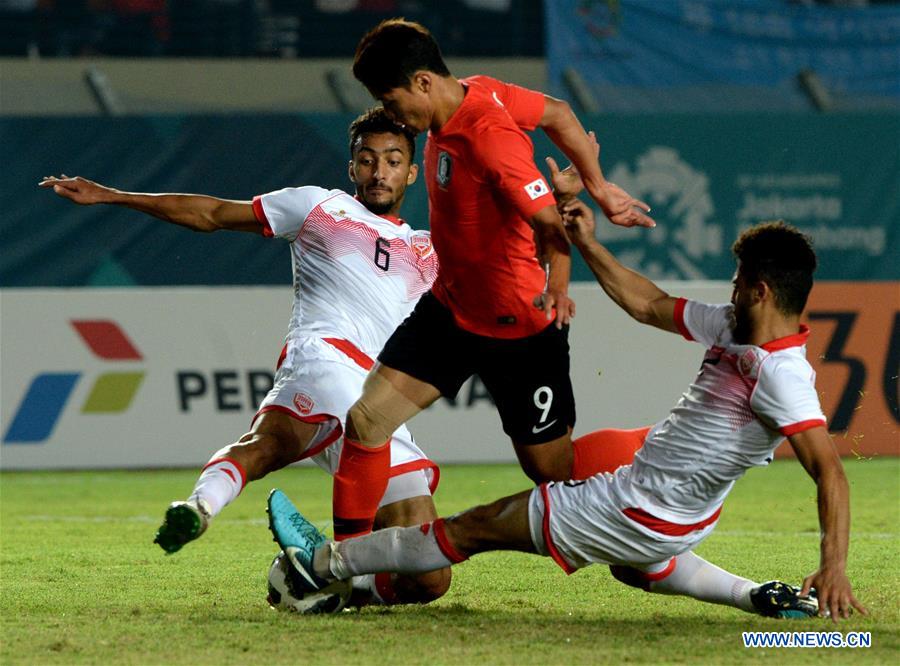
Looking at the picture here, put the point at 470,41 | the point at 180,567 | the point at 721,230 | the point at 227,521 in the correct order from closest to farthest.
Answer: the point at 180,567 < the point at 227,521 < the point at 721,230 < the point at 470,41

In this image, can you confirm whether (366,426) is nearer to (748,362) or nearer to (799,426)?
(748,362)

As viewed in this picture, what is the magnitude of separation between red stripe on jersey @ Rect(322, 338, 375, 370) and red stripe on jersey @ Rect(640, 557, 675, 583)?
147 centimetres

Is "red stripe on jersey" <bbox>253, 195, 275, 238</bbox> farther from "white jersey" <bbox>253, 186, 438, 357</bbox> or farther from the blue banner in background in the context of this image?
the blue banner in background

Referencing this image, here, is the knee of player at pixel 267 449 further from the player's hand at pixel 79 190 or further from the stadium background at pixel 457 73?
the stadium background at pixel 457 73

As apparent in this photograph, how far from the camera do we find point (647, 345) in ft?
36.3

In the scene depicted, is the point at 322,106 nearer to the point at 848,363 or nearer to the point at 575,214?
the point at 848,363

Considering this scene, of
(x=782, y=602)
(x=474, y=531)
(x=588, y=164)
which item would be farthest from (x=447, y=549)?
(x=588, y=164)

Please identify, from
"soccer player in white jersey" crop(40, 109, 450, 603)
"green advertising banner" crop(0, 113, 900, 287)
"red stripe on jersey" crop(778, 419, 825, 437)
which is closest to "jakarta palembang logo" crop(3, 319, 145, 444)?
"green advertising banner" crop(0, 113, 900, 287)

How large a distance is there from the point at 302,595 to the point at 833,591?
1855 mm

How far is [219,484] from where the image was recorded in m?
5.30

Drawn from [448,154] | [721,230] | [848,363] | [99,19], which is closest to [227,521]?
[448,154]

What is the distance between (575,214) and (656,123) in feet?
32.4

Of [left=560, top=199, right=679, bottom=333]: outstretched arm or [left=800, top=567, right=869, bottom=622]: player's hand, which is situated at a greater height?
[left=560, top=199, right=679, bottom=333]: outstretched arm

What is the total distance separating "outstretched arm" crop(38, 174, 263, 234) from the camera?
18.0 ft
